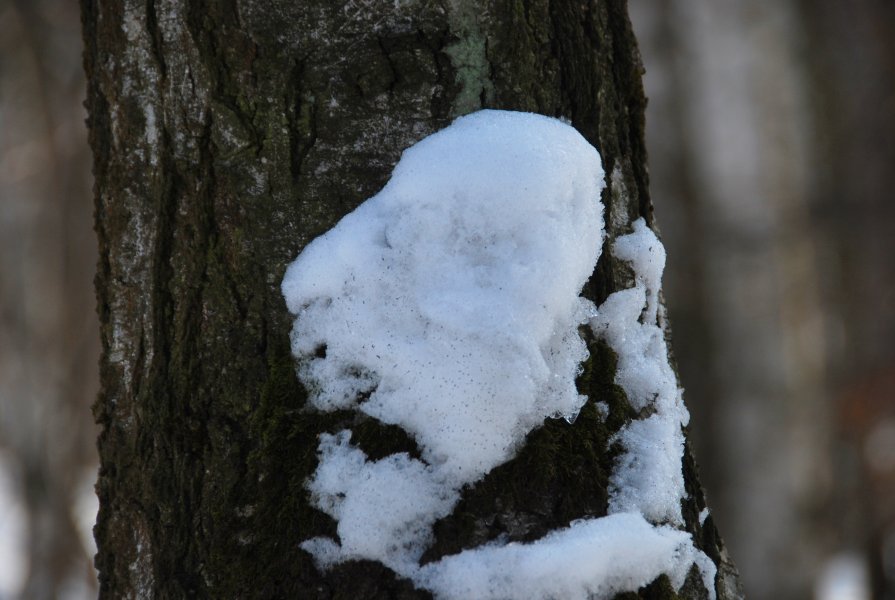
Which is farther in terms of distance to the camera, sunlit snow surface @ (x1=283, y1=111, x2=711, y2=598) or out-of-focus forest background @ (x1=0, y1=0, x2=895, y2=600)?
out-of-focus forest background @ (x1=0, y1=0, x2=895, y2=600)

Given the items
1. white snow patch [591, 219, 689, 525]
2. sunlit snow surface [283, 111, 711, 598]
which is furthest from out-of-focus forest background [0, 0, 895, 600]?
sunlit snow surface [283, 111, 711, 598]

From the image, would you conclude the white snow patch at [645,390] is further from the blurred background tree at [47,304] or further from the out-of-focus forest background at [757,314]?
the blurred background tree at [47,304]

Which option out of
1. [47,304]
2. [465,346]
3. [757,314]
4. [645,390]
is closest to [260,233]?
[465,346]

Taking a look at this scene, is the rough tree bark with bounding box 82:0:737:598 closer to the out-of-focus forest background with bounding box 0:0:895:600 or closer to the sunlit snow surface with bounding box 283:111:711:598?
the sunlit snow surface with bounding box 283:111:711:598

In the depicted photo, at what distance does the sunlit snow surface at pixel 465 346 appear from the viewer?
932 millimetres

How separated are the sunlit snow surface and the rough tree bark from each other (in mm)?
28

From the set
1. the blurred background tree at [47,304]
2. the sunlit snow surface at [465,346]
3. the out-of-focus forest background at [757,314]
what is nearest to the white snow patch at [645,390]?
the sunlit snow surface at [465,346]

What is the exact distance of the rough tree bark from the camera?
996 mm

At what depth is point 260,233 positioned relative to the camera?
1039 millimetres

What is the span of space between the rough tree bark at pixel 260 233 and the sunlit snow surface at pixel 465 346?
3cm

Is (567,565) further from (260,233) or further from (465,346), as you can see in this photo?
(260,233)

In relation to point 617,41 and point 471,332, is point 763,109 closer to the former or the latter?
point 617,41

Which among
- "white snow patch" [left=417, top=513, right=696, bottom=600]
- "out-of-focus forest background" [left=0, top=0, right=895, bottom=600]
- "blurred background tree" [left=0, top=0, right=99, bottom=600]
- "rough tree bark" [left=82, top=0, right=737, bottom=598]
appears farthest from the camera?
"blurred background tree" [left=0, top=0, right=99, bottom=600]

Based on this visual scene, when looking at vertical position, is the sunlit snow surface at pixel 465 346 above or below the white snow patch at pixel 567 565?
above
